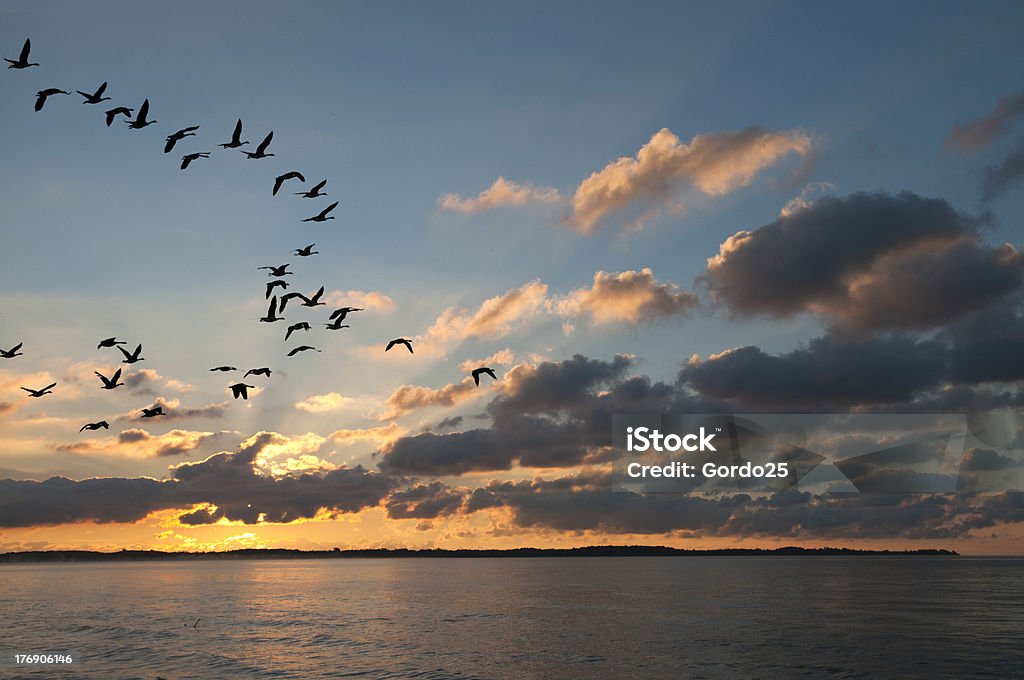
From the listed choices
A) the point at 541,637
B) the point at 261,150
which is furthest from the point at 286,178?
the point at 541,637

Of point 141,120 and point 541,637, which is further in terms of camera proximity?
point 541,637

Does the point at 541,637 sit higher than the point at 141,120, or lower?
lower

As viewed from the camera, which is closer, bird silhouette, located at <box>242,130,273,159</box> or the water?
bird silhouette, located at <box>242,130,273,159</box>

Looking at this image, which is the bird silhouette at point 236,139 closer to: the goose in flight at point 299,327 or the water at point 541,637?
the goose in flight at point 299,327

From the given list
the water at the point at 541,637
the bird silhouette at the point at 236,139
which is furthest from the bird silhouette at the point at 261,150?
the water at the point at 541,637

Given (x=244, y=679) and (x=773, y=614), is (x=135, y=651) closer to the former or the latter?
(x=244, y=679)

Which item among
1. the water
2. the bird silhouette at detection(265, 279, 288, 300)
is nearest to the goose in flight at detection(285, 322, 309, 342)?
the bird silhouette at detection(265, 279, 288, 300)

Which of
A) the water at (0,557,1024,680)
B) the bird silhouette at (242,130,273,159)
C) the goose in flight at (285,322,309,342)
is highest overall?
the bird silhouette at (242,130,273,159)

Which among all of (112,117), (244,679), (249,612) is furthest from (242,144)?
(249,612)

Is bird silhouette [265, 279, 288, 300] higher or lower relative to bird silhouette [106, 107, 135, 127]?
lower

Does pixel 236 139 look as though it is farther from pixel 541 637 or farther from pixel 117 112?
pixel 541 637

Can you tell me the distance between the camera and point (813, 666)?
6650 cm

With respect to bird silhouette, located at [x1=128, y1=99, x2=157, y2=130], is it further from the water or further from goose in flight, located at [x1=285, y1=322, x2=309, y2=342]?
the water

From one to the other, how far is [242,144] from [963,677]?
200ft
